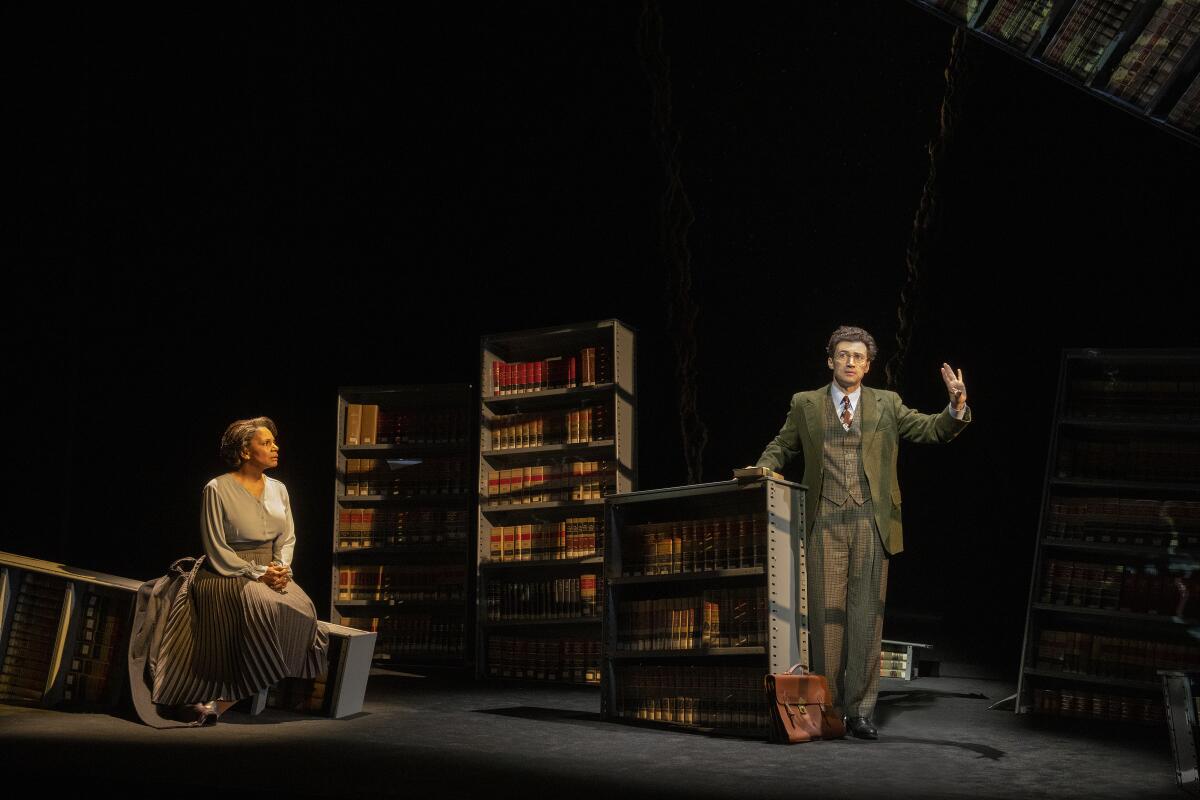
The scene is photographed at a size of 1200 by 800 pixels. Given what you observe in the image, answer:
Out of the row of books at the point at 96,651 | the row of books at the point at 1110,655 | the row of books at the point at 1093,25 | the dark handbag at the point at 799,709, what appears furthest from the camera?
the row of books at the point at 1110,655

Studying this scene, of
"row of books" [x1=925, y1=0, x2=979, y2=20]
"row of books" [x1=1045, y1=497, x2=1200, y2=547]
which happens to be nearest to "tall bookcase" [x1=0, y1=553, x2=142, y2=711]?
"row of books" [x1=925, y1=0, x2=979, y2=20]

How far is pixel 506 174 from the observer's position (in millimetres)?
7441

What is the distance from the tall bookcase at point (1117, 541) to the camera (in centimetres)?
507

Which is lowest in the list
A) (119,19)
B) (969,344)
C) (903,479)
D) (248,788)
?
(248,788)

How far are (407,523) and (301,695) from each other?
2.44m

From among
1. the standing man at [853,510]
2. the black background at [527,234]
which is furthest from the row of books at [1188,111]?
the black background at [527,234]

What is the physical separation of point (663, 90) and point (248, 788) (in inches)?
196

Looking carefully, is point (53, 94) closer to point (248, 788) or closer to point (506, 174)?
point (506, 174)

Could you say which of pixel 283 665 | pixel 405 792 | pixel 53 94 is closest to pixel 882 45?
pixel 283 665

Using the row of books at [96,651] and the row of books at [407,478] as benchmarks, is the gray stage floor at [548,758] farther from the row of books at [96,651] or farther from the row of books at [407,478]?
the row of books at [407,478]

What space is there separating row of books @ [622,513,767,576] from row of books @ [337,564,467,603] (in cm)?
248

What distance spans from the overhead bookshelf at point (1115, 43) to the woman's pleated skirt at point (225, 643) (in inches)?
130

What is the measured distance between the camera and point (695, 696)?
4578mm

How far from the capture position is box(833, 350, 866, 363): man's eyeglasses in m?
4.55
